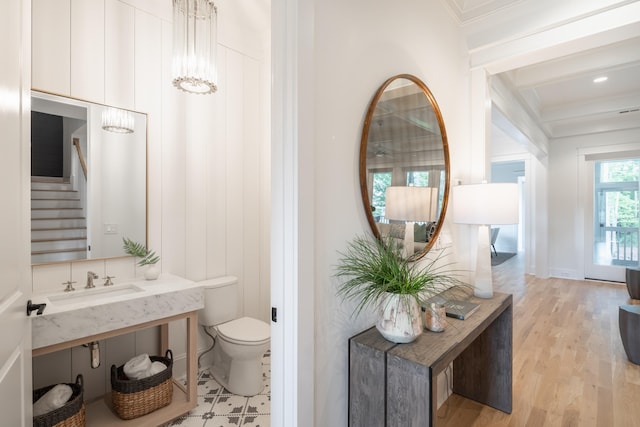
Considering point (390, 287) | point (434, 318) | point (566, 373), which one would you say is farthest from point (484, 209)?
point (566, 373)

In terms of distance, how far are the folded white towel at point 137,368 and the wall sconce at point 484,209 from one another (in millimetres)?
2105

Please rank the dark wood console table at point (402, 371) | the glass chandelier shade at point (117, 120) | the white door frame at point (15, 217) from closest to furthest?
the white door frame at point (15, 217)
the dark wood console table at point (402, 371)
the glass chandelier shade at point (117, 120)

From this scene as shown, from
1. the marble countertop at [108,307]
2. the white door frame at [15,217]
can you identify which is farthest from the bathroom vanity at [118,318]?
the white door frame at [15,217]

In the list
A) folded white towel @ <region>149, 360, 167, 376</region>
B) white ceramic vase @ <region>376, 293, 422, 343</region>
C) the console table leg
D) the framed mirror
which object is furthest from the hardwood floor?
the framed mirror

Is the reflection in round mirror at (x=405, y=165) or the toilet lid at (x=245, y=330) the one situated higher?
the reflection in round mirror at (x=405, y=165)

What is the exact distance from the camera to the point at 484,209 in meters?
1.79

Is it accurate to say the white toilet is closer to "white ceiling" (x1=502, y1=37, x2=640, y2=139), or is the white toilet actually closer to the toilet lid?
the toilet lid

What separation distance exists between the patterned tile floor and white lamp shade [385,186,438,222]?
1.50 meters

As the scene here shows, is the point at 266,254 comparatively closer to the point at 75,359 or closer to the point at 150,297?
the point at 150,297

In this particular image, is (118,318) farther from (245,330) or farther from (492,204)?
(492,204)

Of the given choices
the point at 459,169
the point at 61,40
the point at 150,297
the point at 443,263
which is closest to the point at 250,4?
the point at 61,40

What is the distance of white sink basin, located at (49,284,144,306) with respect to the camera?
5.78 feet

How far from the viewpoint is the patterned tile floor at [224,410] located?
6.25 ft

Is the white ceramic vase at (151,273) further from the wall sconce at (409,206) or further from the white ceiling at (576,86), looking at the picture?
the white ceiling at (576,86)
